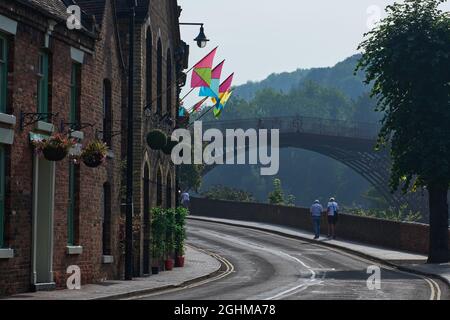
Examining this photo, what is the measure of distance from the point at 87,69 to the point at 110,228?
5.01m

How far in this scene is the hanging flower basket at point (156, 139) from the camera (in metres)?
32.0

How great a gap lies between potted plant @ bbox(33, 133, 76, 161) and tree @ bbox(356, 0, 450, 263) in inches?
638

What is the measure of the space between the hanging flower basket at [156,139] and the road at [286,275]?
15.4 feet

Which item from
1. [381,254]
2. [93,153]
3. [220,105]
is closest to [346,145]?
[220,105]

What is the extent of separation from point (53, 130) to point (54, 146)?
1767 mm

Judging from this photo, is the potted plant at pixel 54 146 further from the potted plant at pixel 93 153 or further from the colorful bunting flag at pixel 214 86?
the colorful bunting flag at pixel 214 86

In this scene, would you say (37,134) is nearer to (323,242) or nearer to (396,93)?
(396,93)

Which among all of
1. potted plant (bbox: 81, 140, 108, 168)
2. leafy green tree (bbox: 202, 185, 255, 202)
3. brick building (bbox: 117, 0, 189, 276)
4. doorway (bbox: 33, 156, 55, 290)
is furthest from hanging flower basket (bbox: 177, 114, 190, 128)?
leafy green tree (bbox: 202, 185, 255, 202)

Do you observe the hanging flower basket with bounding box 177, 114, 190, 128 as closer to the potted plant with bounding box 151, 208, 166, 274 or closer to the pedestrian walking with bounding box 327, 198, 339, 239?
the potted plant with bounding box 151, 208, 166, 274

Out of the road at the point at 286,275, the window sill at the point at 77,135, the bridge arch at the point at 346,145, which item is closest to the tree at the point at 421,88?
the road at the point at 286,275

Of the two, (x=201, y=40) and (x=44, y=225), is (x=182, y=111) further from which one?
(x=44, y=225)

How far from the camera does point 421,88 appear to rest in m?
36.3

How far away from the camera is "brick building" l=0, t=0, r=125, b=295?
22000 mm

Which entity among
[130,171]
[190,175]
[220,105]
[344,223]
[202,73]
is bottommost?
[344,223]
